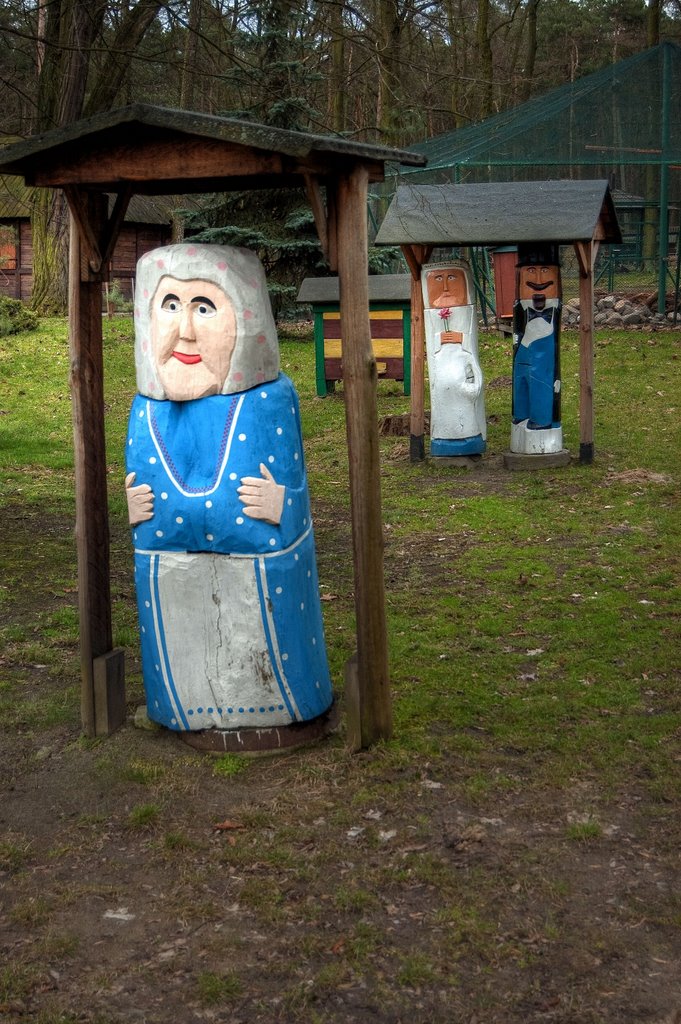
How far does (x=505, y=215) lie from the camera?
1046 cm

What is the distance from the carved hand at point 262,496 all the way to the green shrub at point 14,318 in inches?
582

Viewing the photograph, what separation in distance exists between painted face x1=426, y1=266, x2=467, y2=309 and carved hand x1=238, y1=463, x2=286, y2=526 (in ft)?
21.5

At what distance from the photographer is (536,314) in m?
10.6

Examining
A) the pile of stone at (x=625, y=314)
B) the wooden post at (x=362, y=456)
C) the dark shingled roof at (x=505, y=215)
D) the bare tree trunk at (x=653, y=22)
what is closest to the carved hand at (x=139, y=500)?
the wooden post at (x=362, y=456)

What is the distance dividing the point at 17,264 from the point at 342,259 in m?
24.7

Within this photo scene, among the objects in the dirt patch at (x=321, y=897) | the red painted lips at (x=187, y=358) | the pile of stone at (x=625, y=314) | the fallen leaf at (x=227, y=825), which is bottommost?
the dirt patch at (x=321, y=897)

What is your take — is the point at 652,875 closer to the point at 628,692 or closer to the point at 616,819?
the point at 616,819

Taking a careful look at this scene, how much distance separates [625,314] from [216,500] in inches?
648

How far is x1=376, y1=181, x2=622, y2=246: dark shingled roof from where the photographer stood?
10.1 m

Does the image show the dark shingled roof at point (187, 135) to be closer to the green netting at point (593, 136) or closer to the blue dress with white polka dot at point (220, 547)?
the blue dress with white polka dot at point (220, 547)

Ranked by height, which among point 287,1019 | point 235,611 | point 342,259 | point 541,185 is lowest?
point 287,1019

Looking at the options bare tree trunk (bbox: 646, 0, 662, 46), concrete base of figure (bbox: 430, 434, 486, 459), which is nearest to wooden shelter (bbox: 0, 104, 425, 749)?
concrete base of figure (bbox: 430, 434, 486, 459)

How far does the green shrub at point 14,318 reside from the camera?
60.3 ft

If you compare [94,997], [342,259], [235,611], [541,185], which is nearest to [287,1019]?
[94,997]
